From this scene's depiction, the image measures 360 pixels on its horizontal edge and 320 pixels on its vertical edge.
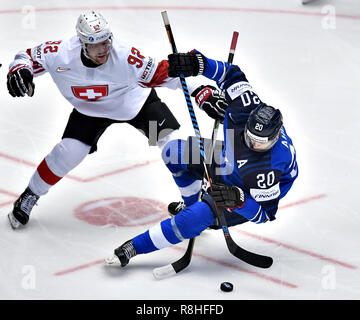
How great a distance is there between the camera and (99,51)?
182 inches

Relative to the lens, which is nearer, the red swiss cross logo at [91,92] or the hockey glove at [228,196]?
the hockey glove at [228,196]

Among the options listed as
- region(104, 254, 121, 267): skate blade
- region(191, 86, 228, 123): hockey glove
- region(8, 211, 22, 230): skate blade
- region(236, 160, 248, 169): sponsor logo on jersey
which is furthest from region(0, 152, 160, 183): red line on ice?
region(236, 160, 248, 169): sponsor logo on jersey

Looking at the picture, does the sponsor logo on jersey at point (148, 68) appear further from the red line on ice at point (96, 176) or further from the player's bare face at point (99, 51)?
the red line on ice at point (96, 176)

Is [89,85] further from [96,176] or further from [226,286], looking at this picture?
[226,286]

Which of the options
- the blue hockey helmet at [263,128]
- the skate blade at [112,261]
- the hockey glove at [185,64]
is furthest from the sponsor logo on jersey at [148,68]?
the skate blade at [112,261]

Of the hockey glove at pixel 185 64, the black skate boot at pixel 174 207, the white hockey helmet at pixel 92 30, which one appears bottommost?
the black skate boot at pixel 174 207

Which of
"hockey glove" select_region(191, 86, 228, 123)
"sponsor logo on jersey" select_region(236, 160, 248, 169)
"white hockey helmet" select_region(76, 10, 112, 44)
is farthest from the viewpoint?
"hockey glove" select_region(191, 86, 228, 123)

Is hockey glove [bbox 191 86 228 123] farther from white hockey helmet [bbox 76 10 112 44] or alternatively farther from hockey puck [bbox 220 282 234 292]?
hockey puck [bbox 220 282 234 292]

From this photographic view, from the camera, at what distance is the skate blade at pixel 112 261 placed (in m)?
4.48

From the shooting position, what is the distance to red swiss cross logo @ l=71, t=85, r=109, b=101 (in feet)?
15.9

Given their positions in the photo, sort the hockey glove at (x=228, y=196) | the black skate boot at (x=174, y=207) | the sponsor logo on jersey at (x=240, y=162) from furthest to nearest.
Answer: the black skate boot at (x=174, y=207) → the sponsor logo on jersey at (x=240, y=162) → the hockey glove at (x=228, y=196)

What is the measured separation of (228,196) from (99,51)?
105 centimetres

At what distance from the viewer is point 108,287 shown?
170 inches

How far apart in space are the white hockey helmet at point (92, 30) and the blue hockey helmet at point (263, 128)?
87 centimetres
